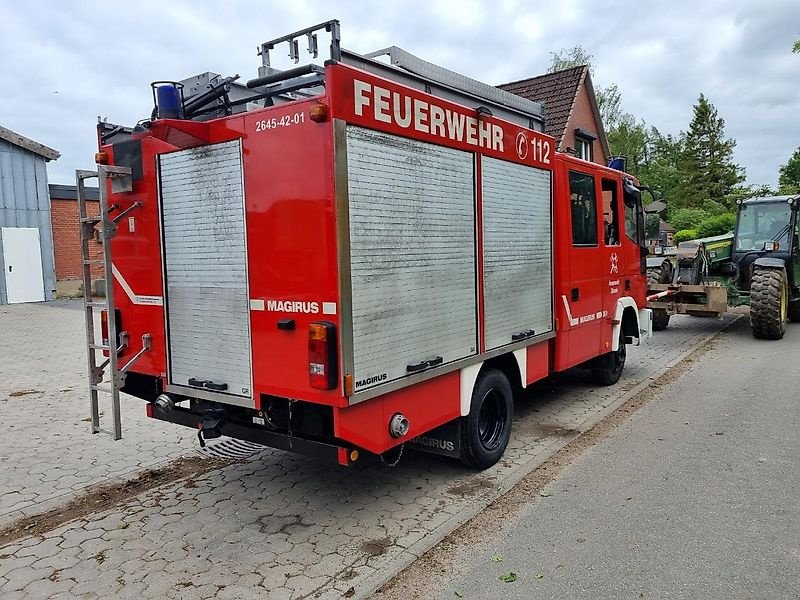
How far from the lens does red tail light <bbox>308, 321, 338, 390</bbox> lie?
137 inches

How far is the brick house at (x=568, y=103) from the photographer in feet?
65.2

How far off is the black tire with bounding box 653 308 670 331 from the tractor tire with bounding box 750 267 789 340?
1.72 m

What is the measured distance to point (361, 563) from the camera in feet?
11.7

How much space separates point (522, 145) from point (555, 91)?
56.6 feet

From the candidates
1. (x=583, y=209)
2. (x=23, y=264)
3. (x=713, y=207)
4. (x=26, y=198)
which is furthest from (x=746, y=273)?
(x=713, y=207)

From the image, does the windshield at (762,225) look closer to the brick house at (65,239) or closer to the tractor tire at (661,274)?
the tractor tire at (661,274)

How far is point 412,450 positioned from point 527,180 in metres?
2.68

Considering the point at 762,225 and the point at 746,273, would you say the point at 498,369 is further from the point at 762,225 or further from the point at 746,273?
the point at 762,225

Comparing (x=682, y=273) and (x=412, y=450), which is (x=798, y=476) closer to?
(x=412, y=450)

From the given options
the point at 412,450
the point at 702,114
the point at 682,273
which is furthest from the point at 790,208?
the point at 702,114

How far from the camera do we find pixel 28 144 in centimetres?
1848

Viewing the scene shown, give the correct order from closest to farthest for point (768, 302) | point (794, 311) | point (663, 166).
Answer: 1. point (768, 302)
2. point (794, 311)
3. point (663, 166)

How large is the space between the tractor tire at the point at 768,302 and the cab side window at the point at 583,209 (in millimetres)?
6009

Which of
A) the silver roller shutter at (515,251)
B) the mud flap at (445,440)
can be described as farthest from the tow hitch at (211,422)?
the silver roller shutter at (515,251)
